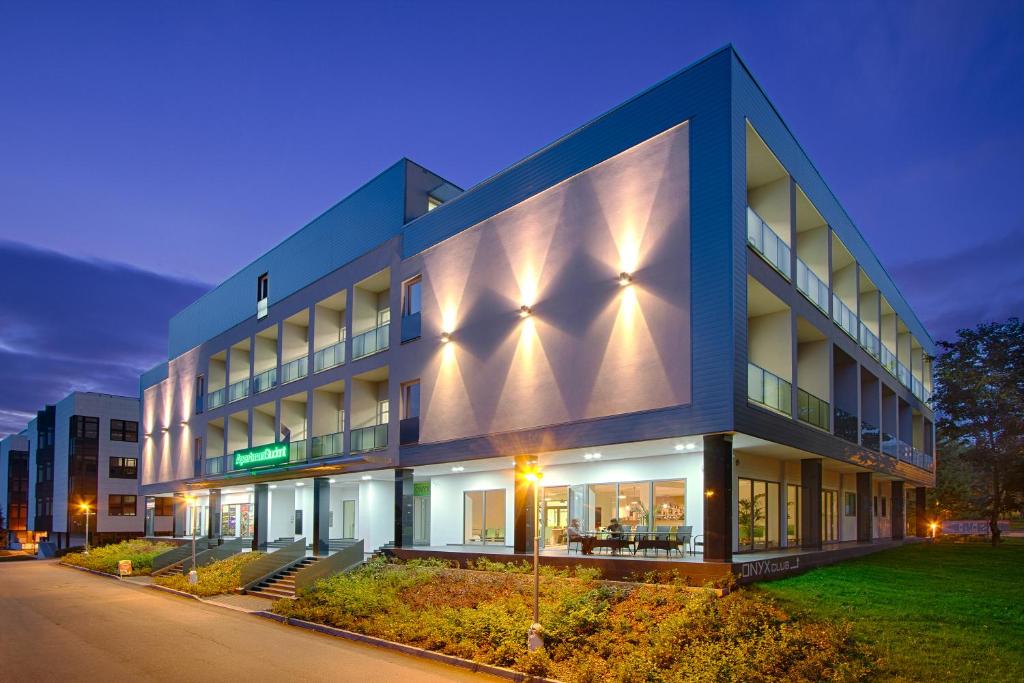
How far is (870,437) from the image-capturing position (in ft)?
95.4

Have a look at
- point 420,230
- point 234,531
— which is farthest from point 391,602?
point 234,531

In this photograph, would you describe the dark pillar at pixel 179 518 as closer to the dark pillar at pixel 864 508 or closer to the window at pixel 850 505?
the window at pixel 850 505

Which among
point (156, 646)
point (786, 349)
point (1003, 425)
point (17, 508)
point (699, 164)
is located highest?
point (699, 164)

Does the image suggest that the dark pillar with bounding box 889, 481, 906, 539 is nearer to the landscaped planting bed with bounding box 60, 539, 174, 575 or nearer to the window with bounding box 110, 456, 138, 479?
the landscaped planting bed with bounding box 60, 539, 174, 575

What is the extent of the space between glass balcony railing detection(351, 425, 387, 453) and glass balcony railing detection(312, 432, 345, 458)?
0.93 meters

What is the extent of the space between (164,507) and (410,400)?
4653 centimetres

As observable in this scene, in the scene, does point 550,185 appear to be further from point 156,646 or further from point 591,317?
point 156,646

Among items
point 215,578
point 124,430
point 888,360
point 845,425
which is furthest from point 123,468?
point 845,425

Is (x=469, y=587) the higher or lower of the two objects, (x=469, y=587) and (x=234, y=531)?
the higher

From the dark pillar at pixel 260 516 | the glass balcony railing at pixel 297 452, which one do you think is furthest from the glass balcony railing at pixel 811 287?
the dark pillar at pixel 260 516

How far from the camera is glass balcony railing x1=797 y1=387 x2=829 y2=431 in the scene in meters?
22.5

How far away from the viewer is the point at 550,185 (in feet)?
75.3

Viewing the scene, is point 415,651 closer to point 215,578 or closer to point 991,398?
point 215,578

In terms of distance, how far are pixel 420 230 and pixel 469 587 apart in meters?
14.3
